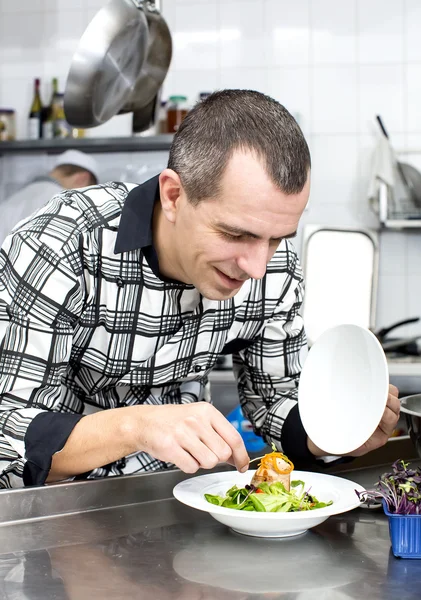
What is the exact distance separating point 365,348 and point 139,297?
35 centimetres

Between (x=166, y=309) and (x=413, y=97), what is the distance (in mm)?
2361

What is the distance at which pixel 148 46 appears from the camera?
193cm

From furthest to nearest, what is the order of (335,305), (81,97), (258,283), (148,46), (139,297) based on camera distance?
(335,305) < (148,46) < (81,97) < (258,283) < (139,297)

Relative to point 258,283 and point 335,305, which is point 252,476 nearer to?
point 258,283

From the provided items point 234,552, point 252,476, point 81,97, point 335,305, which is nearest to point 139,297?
point 252,476

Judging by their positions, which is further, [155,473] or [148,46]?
[148,46]

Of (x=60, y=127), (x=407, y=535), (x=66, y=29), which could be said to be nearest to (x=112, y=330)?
(x=407, y=535)

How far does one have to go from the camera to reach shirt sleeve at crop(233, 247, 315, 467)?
1.28m

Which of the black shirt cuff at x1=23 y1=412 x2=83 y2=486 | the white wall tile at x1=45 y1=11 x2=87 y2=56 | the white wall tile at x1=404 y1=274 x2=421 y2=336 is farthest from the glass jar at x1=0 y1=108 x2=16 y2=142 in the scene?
the black shirt cuff at x1=23 y1=412 x2=83 y2=486

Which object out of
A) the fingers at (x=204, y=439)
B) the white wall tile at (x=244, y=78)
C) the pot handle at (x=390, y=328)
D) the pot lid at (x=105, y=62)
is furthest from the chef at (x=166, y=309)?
the white wall tile at (x=244, y=78)

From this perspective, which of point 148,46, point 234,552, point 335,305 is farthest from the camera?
point 335,305

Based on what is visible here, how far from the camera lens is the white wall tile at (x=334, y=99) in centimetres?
323

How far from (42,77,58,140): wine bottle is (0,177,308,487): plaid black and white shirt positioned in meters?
2.20

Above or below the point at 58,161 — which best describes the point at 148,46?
above
